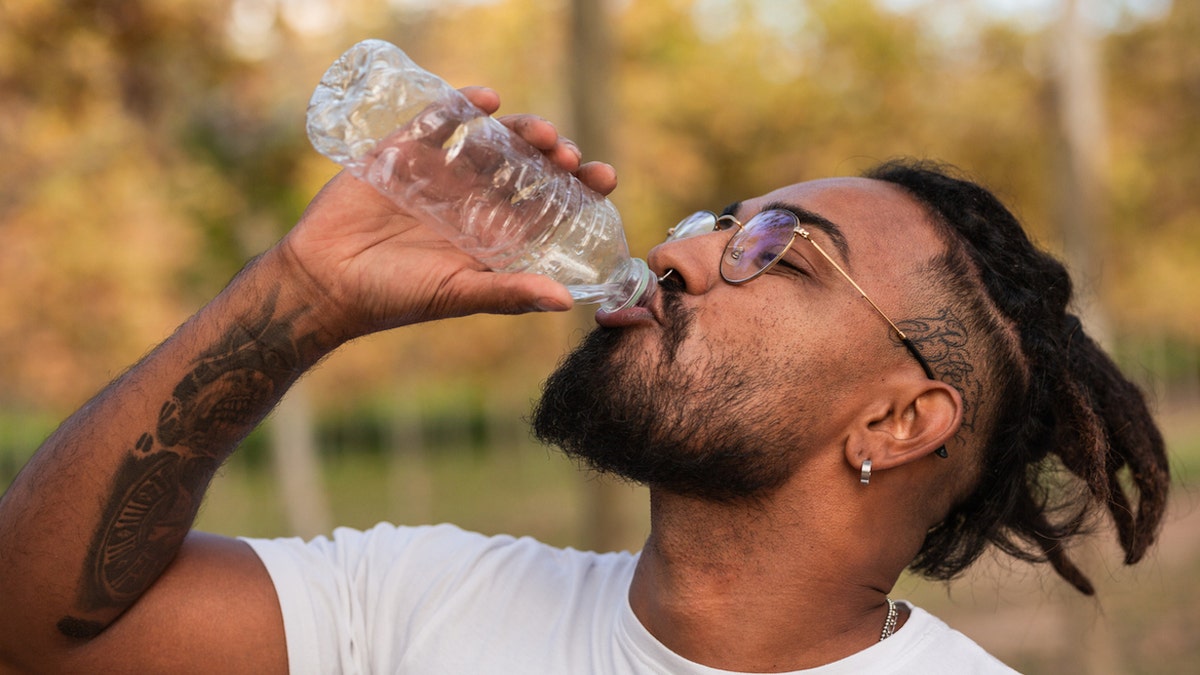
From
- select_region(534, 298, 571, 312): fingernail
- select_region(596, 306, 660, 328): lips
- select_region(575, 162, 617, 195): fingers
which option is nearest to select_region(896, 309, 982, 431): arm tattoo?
select_region(596, 306, 660, 328): lips

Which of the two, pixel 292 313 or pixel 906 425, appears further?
pixel 906 425

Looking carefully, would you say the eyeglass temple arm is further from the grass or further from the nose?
the grass

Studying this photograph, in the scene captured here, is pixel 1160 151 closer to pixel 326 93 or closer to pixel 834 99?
pixel 834 99

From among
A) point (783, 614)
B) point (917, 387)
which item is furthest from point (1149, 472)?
point (783, 614)

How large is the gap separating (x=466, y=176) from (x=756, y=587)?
1.19m

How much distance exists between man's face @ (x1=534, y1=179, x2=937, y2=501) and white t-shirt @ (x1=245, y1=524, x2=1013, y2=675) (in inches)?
13.5

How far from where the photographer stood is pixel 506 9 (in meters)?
15.1

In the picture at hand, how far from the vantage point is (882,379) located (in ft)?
9.07

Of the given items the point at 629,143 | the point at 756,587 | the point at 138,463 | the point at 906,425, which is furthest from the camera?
the point at 629,143

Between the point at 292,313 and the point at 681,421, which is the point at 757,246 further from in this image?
the point at 292,313

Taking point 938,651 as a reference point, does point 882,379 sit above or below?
above

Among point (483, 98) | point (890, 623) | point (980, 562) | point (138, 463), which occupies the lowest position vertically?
point (980, 562)

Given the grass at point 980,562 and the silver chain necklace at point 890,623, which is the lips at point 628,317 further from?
the grass at point 980,562

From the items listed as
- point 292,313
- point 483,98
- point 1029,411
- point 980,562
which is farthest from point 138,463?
point 980,562
